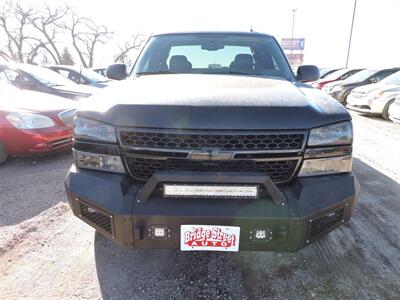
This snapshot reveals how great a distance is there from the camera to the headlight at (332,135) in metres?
1.97

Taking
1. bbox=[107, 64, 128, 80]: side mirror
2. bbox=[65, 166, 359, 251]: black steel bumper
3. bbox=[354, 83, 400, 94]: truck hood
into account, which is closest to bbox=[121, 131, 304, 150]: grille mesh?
bbox=[65, 166, 359, 251]: black steel bumper

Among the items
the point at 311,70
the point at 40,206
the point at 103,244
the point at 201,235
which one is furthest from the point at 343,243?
the point at 40,206

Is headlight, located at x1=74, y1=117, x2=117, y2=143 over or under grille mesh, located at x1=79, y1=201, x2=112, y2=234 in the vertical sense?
over

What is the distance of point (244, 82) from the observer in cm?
263

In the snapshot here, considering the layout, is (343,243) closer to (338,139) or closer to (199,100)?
(338,139)

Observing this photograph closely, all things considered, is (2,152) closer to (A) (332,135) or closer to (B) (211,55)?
(B) (211,55)

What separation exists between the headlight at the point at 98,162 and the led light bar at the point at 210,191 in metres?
0.35

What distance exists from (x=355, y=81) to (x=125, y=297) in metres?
12.2

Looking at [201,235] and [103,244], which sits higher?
[201,235]

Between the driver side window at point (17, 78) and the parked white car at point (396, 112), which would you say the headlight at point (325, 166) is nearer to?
the driver side window at point (17, 78)

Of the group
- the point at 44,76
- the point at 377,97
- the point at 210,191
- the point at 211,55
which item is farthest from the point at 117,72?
the point at 377,97

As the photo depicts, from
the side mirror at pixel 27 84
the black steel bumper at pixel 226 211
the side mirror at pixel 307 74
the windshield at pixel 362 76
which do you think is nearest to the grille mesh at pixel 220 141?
the black steel bumper at pixel 226 211

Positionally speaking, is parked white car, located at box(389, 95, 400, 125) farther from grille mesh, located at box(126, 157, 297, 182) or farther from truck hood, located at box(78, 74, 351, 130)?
grille mesh, located at box(126, 157, 297, 182)

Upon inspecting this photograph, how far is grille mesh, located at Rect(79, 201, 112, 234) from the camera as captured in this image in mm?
2002
